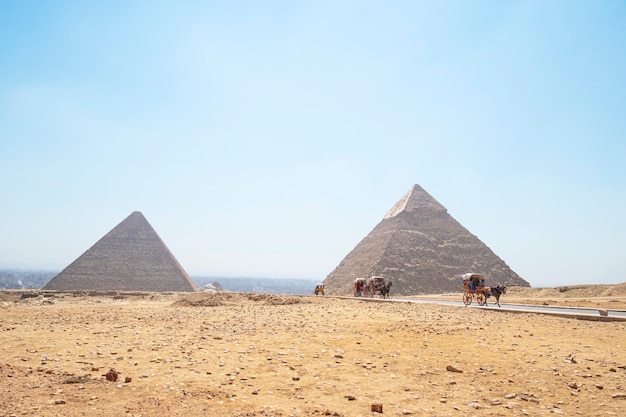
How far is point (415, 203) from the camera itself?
91.4 meters

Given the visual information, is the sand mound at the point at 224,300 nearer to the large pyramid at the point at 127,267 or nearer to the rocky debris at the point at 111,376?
the rocky debris at the point at 111,376

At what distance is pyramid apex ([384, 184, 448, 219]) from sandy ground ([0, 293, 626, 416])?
79.6 m

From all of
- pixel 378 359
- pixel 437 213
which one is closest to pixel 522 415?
pixel 378 359

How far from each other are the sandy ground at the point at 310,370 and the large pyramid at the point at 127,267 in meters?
69.6

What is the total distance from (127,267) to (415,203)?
62.7 metres

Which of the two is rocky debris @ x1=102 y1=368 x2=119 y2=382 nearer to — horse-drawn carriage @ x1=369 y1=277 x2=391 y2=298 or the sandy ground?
the sandy ground

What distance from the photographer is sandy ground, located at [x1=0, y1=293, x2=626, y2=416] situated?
530cm

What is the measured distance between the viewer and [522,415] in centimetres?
510

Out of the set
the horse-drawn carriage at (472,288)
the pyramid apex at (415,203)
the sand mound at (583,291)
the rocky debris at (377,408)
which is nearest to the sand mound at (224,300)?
the horse-drawn carriage at (472,288)

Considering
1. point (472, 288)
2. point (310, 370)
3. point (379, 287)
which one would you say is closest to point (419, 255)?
point (379, 287)

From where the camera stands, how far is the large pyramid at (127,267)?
74250 mm

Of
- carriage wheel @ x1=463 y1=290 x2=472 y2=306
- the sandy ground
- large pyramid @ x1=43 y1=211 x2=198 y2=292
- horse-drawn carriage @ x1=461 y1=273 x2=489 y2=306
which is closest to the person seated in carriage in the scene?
horse-drawn carriage @ x1=461 y1=273 x2=489 y2=306

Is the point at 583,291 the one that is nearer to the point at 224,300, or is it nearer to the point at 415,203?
the point at 224,300

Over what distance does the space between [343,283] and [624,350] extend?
67690 mm
